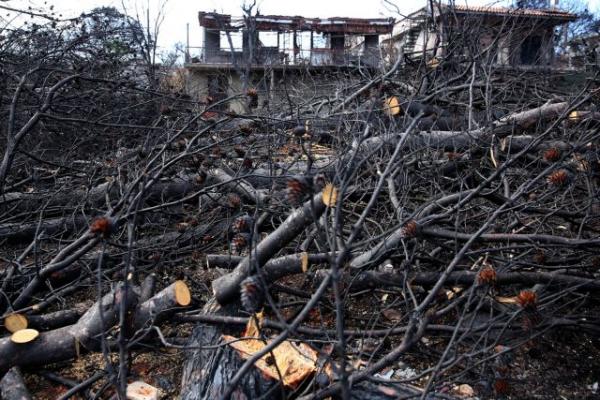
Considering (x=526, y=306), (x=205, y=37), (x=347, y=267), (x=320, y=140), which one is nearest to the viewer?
(x=526, y=306)

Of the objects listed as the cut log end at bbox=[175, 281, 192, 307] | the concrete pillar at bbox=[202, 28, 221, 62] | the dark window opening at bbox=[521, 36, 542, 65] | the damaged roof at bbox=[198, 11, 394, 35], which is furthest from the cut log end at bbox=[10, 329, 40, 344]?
the concrete pillar at bbox=[202, 28, 221, 62]

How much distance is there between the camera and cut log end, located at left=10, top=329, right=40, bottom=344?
2.01 m

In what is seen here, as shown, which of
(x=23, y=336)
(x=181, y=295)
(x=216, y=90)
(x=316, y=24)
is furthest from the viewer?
(x=316, y=24)

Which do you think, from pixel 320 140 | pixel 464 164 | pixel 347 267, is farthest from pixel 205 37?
pixel 347 267

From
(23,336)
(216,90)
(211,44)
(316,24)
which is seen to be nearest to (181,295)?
(23,336)

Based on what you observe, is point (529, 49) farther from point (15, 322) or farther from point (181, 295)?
point (15, 322)

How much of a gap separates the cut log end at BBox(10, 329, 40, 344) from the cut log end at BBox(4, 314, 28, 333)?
8 cm

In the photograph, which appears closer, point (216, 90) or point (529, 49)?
point (529, 49)

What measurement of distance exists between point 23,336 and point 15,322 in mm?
133

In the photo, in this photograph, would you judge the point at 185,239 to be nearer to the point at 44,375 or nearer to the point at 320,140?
the point at 44,375

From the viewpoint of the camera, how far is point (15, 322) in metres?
2.12

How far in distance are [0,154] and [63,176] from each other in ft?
2.82

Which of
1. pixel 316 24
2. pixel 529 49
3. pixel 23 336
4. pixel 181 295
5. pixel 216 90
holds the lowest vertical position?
pixel 23 336

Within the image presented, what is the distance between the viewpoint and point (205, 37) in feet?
69.3
